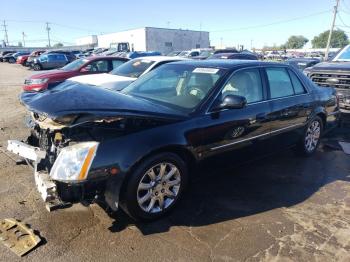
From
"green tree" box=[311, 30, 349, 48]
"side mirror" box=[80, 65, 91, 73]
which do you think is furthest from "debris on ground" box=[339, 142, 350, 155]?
"green tree" box=[311, 30, 349, 48]

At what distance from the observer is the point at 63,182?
2973mm

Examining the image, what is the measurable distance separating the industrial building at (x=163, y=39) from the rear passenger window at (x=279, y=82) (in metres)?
56.1

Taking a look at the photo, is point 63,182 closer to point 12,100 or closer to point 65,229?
point 65,229

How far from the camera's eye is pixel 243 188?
173 inches

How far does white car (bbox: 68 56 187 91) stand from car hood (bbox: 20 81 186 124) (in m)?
4.42

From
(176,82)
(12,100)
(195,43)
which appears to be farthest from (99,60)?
(195,43)

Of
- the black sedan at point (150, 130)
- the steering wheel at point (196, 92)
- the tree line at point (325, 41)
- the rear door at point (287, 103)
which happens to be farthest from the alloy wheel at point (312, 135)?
the tree line at point (325, 41)

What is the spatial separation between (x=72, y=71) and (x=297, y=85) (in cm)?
758

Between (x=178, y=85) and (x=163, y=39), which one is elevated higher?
(x=163, y=39)

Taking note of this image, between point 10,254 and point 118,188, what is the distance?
3.55 ft

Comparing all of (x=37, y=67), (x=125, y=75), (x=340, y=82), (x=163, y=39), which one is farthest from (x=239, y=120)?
(x=163, y=39)

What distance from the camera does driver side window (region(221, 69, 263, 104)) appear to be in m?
4.10

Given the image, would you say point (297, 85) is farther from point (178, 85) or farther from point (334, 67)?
point (334, 67)

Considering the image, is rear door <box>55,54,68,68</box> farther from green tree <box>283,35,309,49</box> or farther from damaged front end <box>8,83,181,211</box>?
green tree <box>283,35,309,49</box>
